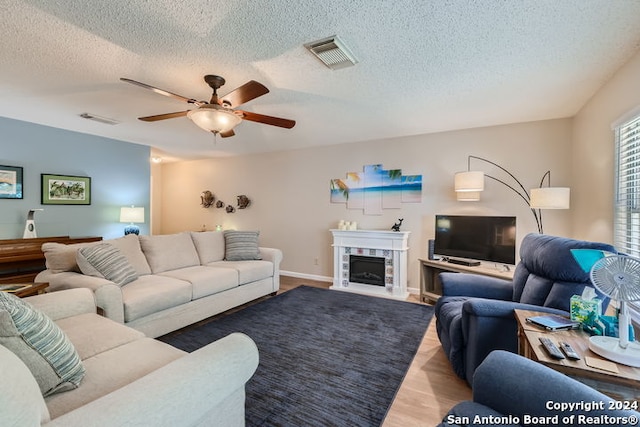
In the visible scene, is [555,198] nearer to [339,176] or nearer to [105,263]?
[339,176]

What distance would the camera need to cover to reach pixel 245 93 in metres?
2.30

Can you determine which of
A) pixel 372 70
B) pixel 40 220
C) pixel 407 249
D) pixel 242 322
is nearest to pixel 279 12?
pixel 372 70

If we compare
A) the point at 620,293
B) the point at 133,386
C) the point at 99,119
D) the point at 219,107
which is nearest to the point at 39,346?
the point at 133,386

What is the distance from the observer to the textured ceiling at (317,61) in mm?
1688

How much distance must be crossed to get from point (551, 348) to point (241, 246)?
140 inches

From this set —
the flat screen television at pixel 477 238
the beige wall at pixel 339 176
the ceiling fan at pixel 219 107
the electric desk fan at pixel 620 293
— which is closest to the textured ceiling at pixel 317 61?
the ceiling fan at pixel 219 107

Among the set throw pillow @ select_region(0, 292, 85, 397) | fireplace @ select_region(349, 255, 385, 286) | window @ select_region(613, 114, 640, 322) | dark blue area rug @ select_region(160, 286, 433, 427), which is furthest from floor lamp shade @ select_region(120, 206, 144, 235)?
window @ select_region(613, 114, 640, 322)

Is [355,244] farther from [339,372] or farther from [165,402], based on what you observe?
[165,402]

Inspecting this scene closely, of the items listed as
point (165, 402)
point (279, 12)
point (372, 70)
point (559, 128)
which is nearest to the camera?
point (165, 402)

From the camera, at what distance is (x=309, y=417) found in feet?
5.71

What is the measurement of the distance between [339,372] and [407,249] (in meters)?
2.55

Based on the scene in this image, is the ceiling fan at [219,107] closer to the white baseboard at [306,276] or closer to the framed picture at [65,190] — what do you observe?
the framed picture at [65,190]

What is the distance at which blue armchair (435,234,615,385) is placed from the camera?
182cm

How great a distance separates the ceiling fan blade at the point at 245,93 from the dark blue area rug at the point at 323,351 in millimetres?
2115
